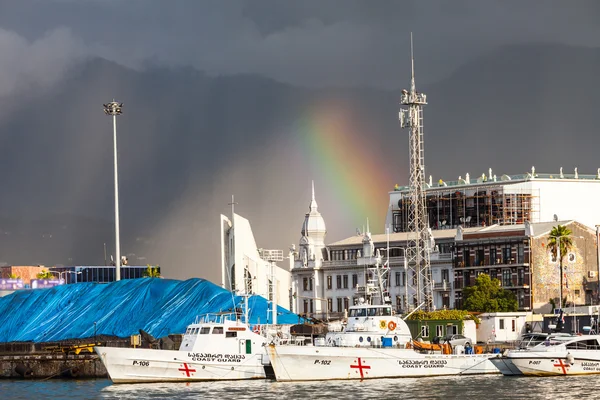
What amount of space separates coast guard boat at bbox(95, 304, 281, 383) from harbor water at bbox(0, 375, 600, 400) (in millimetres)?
1272

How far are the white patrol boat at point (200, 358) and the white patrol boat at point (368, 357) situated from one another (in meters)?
3.88

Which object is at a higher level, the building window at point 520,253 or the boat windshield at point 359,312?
the building window at point 520,253

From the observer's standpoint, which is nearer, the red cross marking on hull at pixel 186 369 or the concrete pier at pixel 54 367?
the red cross marking on hull at pixel 186 369

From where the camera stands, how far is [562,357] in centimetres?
11975

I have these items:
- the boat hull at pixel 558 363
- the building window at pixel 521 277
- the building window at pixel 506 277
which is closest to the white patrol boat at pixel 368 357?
the boat hull at pixel 558 363

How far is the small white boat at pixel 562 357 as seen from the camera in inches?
4715

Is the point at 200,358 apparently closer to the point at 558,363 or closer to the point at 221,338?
the point at 221,338

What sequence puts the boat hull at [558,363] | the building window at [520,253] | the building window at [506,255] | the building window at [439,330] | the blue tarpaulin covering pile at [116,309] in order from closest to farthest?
the boat hull at [558,363], the building window at [439,330], the blue tarpaulin covering pile at [116,309], the building window at [520,253], the building window at [506,255]

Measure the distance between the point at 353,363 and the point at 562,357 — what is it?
1722 cm

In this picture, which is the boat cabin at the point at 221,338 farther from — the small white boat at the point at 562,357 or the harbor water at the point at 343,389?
the small white boat at the point at 562,357

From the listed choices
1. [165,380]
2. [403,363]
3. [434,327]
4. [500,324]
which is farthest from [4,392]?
[500,324]

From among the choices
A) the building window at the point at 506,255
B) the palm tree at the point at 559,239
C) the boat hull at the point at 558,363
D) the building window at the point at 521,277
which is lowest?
the boat hull at the point at 558,363

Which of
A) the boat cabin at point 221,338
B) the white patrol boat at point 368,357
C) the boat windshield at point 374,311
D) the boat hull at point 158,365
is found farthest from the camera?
the boat windshield at point 374,311

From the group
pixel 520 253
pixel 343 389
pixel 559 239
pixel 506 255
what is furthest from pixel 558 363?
pixel 506 255
